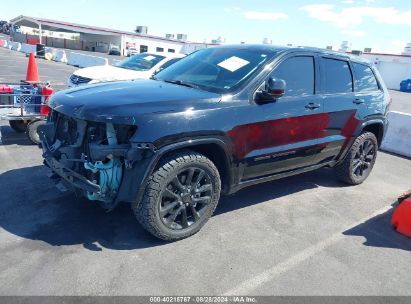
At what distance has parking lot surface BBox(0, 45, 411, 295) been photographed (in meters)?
2.92

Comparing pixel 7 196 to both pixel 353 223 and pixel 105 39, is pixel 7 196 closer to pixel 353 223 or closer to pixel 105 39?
pixel 353 223

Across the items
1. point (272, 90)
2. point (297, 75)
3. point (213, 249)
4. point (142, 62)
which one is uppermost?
point (142, 62)

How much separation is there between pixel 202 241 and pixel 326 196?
7.40 feet

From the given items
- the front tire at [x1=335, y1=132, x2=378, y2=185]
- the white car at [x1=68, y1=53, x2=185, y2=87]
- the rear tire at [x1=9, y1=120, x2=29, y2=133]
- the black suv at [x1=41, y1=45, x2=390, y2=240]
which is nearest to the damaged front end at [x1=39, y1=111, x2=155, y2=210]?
the black suv at [x1=41, y1=45, x2=390, y2=240]

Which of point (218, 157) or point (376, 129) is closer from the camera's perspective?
point (218, 157)

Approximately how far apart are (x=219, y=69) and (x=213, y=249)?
1.99m

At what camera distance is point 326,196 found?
16.5ft

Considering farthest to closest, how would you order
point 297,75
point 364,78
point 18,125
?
point 18,125 < point 364,78 < point 297,75

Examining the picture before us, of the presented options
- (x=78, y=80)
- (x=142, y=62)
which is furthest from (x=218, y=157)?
(x=142, y=62)

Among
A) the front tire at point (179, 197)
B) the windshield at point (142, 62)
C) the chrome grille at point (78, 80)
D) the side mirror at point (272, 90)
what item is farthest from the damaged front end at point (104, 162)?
the windshield at point (142, 62)

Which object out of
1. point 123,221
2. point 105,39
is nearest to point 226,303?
point 123,221

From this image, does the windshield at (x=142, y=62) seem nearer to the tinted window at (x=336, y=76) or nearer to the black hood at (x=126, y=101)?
the tinted window at (x=336, y=76)

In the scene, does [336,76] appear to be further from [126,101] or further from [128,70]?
[128,70]

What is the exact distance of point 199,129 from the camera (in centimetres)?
331
